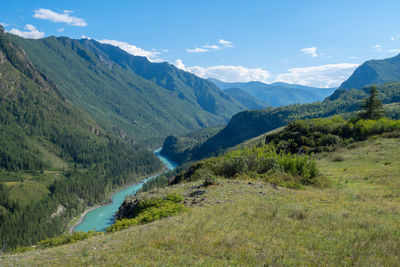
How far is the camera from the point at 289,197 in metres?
20.0

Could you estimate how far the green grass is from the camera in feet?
32.4

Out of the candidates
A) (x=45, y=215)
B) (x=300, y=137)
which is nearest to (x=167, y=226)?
(x=300, y=137)

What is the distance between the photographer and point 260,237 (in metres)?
11.9

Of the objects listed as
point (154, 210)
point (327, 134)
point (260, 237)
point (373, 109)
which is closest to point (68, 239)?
point (154, 210)

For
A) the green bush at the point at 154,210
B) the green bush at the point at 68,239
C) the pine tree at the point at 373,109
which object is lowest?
the green bush at the point at 68,239

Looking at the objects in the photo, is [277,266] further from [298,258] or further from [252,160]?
[252,160]

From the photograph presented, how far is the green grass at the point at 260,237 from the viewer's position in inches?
389

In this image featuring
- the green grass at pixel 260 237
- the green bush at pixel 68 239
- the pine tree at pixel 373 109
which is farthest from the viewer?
the pine tree at pixel 373 109

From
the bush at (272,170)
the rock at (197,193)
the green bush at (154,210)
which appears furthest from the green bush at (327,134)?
the green bush at (154,210)

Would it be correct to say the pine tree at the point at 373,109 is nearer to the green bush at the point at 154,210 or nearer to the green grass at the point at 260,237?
the green grass at the point at 260,237

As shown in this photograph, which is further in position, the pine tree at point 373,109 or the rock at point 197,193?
the pine tree at point 373,109

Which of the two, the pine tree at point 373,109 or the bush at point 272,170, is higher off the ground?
the pine tree at point 373,109

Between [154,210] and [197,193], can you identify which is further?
[197,193]

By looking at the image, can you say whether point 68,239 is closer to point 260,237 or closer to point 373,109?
point 260,237
